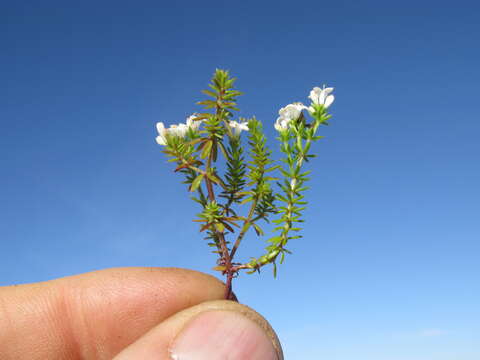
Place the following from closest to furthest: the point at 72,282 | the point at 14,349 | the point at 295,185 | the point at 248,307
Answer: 1. the point at 295,185
2. the point at 248,307
3. the point at 14,349
4. the point at 72,282

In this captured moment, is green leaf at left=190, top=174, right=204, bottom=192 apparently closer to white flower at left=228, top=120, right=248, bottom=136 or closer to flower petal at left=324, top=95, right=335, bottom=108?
white flower at left=228, top=120, right=248, bottom=136

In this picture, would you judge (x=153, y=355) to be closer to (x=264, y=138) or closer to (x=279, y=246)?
(x=279, y=246)

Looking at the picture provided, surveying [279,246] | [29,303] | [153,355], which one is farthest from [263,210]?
[29,303]

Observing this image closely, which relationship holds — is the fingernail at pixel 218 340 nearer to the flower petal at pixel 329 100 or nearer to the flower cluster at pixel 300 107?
the flower cluster at pixel 300 107

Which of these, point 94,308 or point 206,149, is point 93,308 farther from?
point 206,149

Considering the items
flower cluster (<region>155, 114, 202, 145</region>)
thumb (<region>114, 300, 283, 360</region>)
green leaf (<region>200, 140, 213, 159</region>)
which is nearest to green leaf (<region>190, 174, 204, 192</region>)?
green leaf (<region>200, 140, 213, 159</region>)

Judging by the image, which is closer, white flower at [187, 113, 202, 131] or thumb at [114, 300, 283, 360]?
thumb at [114, 300, 283, 360]

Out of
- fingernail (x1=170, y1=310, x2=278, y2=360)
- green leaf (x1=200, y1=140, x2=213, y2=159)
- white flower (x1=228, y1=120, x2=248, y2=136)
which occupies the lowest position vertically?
fingernail (x1=170, y1=310, x2=278, y2=360)
